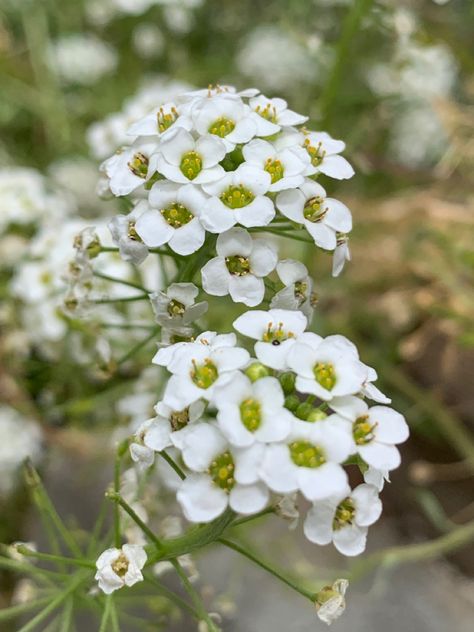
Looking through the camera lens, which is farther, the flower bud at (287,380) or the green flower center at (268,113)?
the green flower center at (268,113)

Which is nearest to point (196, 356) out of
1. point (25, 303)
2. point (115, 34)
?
point (25, 303)

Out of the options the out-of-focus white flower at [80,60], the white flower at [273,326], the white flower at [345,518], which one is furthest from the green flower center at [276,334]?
the out-of-focus white flower at [80,60]

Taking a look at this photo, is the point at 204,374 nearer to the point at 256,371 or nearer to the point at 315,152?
the point at 256,371

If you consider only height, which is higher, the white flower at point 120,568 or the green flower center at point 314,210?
the green flower center at point 314,210

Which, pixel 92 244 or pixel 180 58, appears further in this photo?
pixel 180 58

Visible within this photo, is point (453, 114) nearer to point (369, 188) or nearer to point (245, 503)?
point (369, 188)

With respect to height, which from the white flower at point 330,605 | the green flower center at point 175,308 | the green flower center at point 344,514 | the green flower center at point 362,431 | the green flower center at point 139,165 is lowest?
the white flower at point 330,605

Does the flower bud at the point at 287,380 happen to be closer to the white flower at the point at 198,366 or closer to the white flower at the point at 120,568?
the white flower at the point at 198,366
